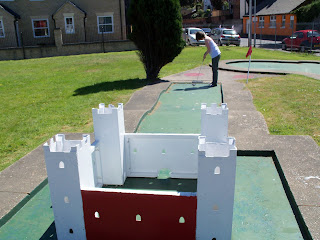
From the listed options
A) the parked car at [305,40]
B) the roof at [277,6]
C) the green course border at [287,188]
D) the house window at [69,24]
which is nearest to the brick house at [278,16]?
the roof at [277,6]

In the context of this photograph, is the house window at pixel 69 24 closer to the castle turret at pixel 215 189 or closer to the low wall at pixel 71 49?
the low wall at pixel 71 49

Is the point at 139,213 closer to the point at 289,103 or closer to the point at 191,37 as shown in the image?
the point at 289,103

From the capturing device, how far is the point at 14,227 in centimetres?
347

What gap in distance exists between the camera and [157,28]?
11.2 m

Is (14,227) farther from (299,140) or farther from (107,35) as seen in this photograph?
(107,35)

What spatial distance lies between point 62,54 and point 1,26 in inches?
274

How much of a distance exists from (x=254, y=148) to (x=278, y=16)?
1602 inches

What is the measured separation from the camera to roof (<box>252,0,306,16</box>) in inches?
1547

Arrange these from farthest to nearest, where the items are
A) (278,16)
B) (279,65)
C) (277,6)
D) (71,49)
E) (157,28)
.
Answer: (277,6), (278,16), (71,49), (279,65), (157,28)

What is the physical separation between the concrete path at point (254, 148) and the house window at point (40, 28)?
24.3 metres

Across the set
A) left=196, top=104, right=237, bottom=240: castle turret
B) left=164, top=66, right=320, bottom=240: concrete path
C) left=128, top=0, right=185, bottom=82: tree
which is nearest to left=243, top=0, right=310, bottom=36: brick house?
left=128, top=0, right=185, bottom=82: tree

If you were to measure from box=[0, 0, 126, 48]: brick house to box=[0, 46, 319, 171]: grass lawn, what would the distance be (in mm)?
11816

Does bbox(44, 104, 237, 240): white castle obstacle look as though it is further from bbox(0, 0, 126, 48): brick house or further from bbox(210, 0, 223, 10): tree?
bbox(210, 0, 223, 10): tree

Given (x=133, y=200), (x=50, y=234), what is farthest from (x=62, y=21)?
(x=133, y=200)
